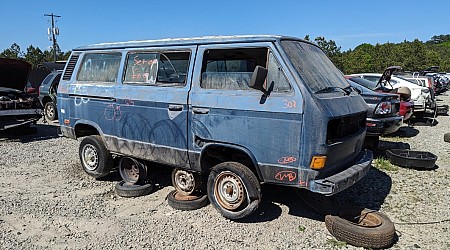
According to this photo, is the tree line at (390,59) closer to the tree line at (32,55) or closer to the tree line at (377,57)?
the tree line at (377,57)

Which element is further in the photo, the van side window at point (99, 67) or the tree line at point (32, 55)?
the tree line at point (32, 55)

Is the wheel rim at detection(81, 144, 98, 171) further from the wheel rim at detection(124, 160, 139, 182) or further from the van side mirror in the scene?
the van side mirror

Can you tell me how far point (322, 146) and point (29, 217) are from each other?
3789mm

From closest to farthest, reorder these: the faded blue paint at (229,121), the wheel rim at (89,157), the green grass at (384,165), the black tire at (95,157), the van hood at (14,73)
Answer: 1. the faded blue paint at (229,121)
2. the black tire at (95,157)
3. the wheel rim at (89,157)
4. the green grass at (384,165)
5. the van hood at (14,73)

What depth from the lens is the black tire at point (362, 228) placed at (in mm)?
3625

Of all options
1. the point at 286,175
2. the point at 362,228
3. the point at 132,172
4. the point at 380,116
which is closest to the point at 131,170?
the point at 132,172

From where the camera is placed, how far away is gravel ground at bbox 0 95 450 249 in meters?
3.82

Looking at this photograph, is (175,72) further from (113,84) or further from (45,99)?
(45,99)

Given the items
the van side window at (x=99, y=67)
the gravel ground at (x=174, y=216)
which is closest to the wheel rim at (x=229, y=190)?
the gravel ground at (x=174, y=216)

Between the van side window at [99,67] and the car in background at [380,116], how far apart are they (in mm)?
4431

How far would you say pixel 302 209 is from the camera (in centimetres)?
469

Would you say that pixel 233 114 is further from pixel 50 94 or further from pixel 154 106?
pixel 50 94

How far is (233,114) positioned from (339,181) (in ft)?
4.62

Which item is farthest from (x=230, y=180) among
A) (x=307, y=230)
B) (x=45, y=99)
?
(x=45, y=99)
